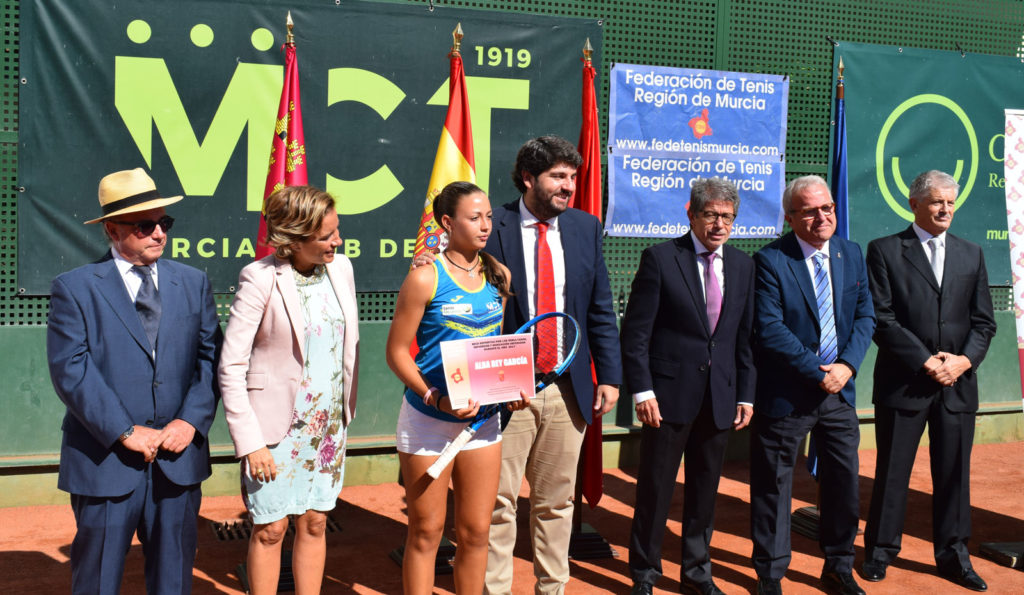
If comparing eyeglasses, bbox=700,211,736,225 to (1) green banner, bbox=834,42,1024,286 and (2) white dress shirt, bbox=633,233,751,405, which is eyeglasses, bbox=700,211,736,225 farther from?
(1) green banner, bbox=834,42,1024,286

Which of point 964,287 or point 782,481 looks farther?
point 964,287

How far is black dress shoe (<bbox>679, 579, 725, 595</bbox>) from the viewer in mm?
4867

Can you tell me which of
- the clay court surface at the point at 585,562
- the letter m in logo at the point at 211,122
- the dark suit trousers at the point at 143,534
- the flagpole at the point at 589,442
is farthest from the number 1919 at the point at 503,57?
the dark suit trousers at the point at 143,534

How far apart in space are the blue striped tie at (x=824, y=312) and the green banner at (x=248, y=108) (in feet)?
9.21

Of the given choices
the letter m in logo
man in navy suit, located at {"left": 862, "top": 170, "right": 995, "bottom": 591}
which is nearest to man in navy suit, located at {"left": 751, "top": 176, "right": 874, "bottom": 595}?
man in navy suit, located at {"left": 862, "top": 170, "right": 995, "bottom": 591}

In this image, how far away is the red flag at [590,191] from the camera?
576cm

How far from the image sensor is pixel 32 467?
622 centimetres

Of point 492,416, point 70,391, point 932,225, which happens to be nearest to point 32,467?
point 70,391

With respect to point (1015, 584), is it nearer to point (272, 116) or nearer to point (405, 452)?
point (405, 452)

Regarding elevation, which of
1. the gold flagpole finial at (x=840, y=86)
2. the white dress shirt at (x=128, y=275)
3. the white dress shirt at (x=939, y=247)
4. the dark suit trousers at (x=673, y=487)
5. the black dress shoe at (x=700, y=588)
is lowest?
the black dress shoe at (x=700, y=588)

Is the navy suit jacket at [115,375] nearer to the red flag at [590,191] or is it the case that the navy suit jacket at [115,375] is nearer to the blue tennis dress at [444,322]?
the blue tennis dress at [444,322]

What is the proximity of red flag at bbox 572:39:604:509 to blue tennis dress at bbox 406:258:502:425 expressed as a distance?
6.50 ft

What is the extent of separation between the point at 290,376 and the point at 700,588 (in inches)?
96.7

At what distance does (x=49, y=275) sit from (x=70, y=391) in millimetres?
3156
